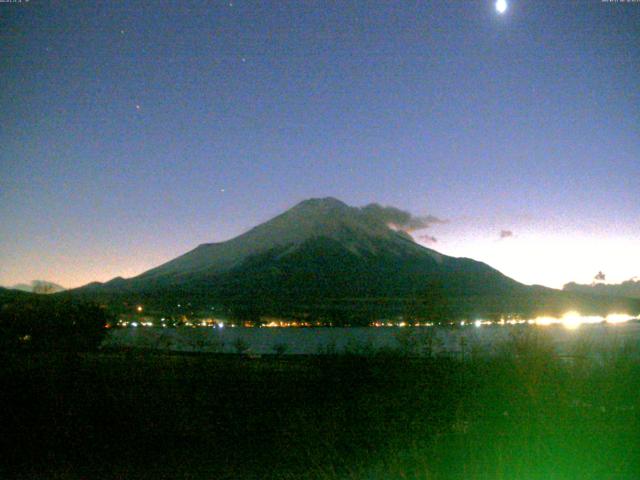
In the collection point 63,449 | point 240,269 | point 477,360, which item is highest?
point 240,269

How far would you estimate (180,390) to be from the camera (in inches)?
595

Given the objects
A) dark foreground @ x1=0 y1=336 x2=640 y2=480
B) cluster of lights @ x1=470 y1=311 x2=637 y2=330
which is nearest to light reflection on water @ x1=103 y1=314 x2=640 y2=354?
cluster of lights @ x1=470 y1=311 x2=637 y2=330

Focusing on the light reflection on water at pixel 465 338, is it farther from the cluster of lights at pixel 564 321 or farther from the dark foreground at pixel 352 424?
the dark foreground at pixel 352 424

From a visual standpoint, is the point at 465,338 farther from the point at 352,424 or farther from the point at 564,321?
the point at 564,321

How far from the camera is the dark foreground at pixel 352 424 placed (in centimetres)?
818

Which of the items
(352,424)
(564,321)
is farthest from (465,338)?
(564,321)

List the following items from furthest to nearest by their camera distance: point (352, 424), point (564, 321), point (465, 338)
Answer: point (564, 321) < point (465, 338) < point (352, 424)

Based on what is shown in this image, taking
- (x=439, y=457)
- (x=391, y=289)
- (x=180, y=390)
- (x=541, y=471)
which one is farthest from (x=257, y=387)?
(x=391, y=289)

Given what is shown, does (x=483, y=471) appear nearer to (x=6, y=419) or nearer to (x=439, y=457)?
(x=439, y=457)

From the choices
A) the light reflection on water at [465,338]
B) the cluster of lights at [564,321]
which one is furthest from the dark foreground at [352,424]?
the cluster of lights at [564,321]

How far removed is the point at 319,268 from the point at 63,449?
354 feet

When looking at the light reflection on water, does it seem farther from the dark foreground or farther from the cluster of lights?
the dark foreground

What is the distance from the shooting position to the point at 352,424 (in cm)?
1081

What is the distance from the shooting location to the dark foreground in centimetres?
818
